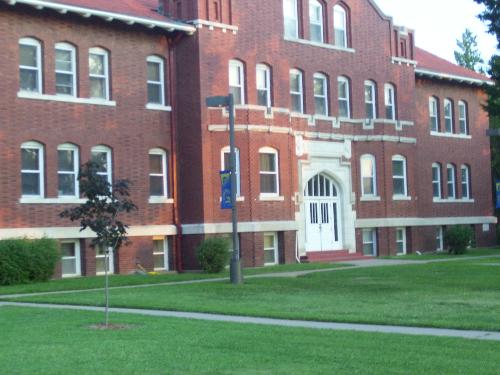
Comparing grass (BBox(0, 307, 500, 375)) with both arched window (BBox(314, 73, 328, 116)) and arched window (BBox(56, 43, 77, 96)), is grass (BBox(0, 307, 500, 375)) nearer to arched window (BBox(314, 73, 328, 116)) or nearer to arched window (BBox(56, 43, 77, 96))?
arched window (BBox(56, 43, 77, 96))

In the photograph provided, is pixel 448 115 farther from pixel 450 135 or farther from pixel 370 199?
pixel 370 199

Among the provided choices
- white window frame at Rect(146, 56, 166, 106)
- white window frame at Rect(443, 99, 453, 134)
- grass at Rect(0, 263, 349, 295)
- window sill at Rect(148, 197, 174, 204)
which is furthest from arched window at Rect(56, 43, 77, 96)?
white window frame at Rect(443, 99, 453, 134)

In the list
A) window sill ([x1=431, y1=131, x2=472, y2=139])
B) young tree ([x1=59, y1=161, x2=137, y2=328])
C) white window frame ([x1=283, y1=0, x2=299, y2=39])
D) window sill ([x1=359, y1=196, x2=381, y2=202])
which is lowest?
young tree ([x1=59, y1=161, x2=137, y2=328])

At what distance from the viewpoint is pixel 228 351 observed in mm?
11867

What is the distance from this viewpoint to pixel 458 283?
22484 millimetres

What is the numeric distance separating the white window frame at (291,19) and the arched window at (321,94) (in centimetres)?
192

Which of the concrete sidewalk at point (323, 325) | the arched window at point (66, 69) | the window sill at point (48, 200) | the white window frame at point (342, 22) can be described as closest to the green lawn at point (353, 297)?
the concrete sidewalk at point (323, 325)

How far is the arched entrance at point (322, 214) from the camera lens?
35469mm

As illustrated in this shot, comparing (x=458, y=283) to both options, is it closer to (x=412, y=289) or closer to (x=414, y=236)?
(x=412, y=289)

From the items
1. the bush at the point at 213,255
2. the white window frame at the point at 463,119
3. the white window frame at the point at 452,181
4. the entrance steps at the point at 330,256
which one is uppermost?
the white window frame at the point at 463,119

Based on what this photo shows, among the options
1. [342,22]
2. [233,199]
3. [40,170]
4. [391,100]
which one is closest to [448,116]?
[391,100]

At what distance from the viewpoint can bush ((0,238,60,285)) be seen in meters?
25.2

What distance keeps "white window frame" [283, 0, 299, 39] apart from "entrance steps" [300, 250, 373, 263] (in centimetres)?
845

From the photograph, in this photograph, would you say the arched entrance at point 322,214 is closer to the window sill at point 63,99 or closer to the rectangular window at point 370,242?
the rectangular window at point 370,242
